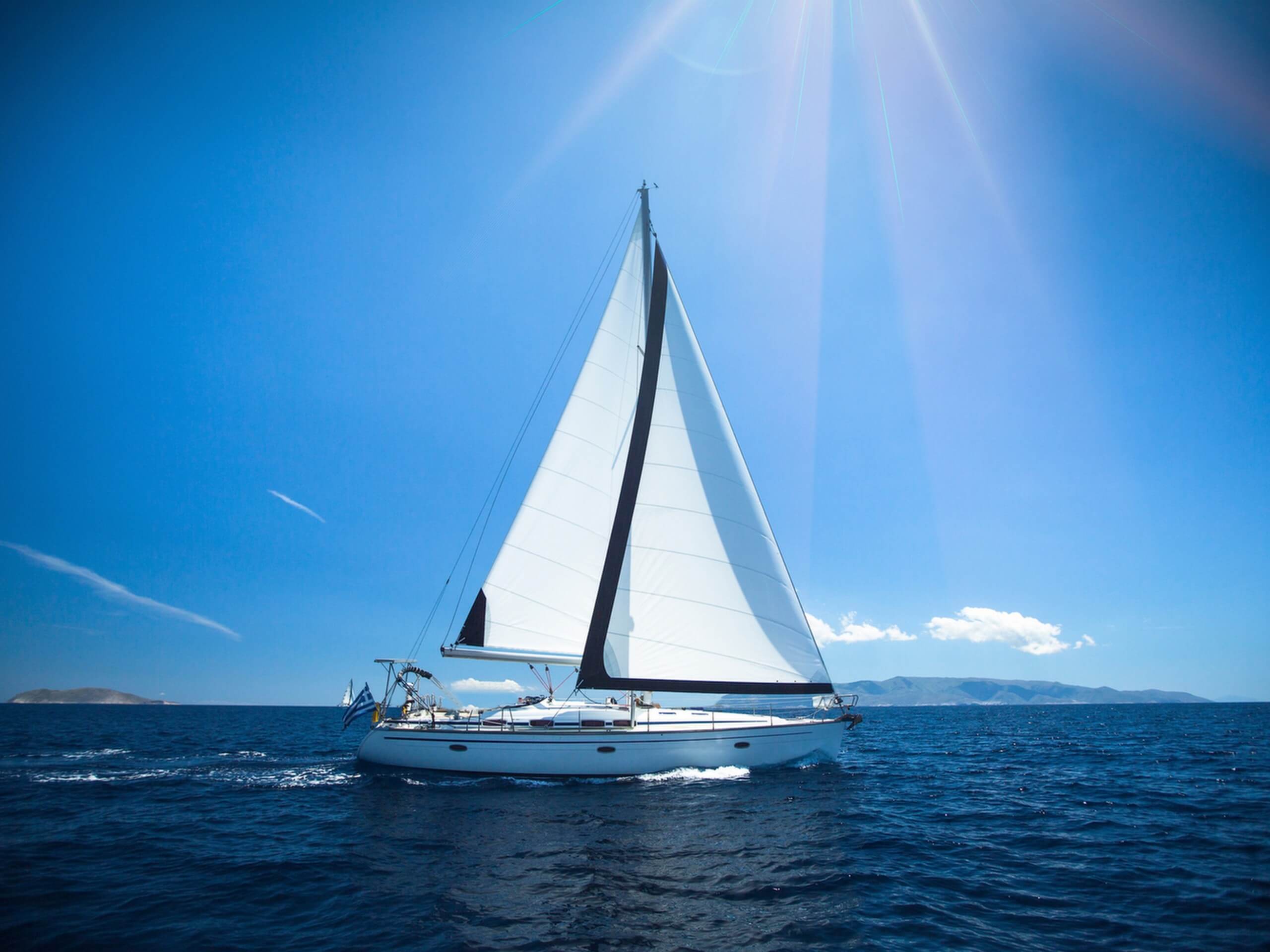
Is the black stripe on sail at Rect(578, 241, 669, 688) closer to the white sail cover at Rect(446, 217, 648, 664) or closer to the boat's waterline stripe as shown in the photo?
the white sail cover at Rect(446, 217, 648, 664)

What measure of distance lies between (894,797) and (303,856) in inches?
550

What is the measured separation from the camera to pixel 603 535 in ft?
63.5

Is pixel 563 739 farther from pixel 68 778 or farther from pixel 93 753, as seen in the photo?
pixel 93 753

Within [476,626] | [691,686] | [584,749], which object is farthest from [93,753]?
[691,686]

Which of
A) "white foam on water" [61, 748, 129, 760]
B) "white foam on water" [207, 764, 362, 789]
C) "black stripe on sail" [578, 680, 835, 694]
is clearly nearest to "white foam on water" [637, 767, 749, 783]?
"black stripe on sail" [578, 680, 835, 694]

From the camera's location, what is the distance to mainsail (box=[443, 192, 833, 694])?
1703 cm

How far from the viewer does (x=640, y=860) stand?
31.7ft

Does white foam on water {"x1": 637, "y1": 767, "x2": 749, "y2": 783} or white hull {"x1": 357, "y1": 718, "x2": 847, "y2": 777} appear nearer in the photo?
white foam on water {"x1": 637, "y1": 767, "x2": 749, "y2": 783}

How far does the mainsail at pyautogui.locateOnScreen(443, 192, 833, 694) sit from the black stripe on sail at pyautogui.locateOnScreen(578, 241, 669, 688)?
44mm

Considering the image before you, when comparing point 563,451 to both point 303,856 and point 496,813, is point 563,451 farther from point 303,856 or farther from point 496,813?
point 303,856

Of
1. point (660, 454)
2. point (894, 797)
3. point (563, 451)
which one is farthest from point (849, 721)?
point (563, 451)

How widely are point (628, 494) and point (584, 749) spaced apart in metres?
7.58

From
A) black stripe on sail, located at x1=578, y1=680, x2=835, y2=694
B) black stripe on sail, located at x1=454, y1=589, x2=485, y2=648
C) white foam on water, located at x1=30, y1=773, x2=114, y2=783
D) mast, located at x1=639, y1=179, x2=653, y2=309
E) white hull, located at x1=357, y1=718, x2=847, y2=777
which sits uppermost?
mast, located at x1=639, y1=179, x2=653, y2=309

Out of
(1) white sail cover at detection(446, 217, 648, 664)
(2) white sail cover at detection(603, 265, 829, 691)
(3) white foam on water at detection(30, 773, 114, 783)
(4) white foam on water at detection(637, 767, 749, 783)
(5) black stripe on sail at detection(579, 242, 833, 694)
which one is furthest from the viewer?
(1) white sail cover at detection(446, 217, 648, 664)
